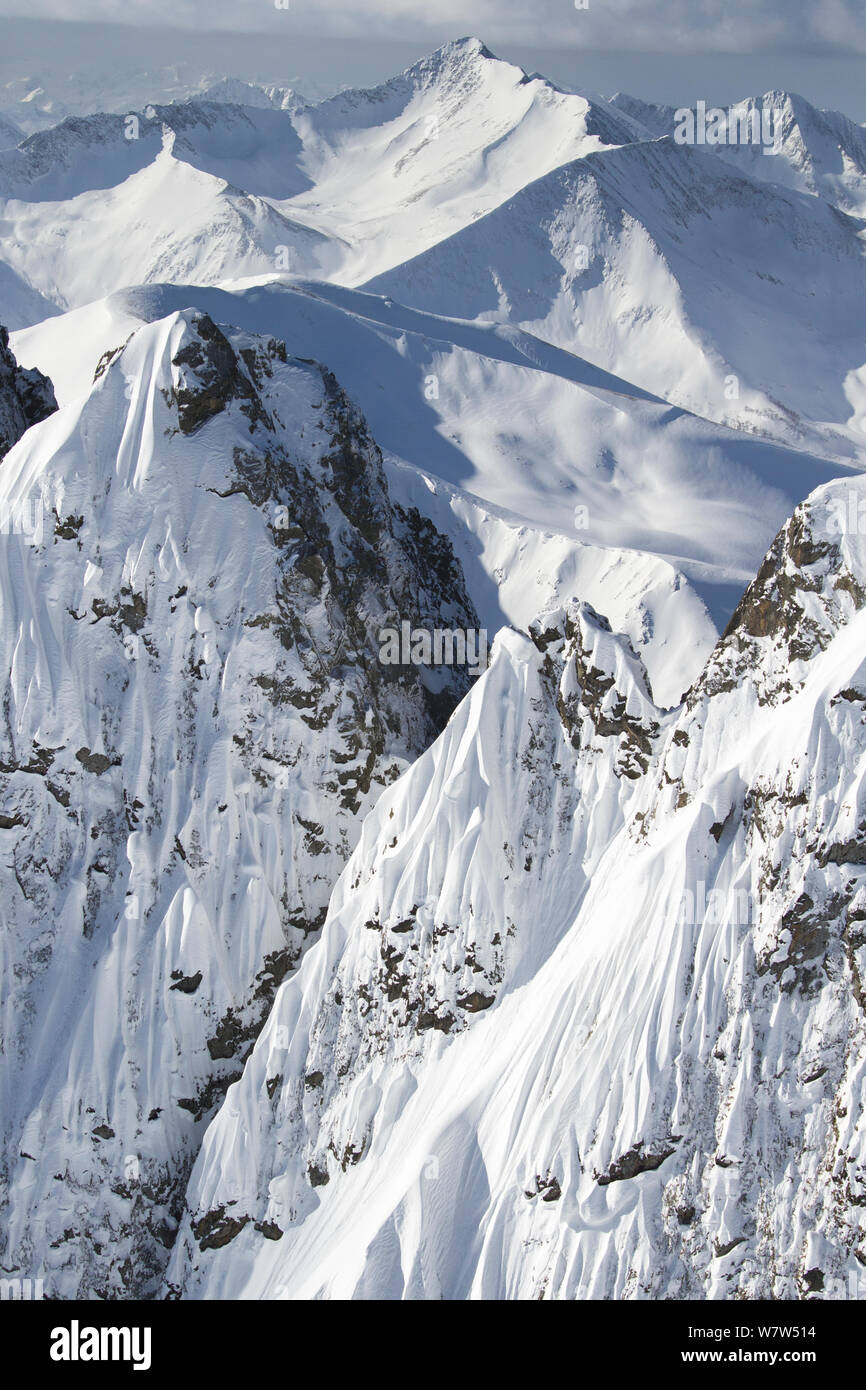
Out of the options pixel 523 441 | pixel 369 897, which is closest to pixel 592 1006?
pixel 369 897

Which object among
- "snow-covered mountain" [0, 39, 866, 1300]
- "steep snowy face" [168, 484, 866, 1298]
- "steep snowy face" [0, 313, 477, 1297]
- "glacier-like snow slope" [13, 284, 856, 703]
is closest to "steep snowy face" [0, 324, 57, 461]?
"snow-covered mountain" [0, 39, 866, 1300]

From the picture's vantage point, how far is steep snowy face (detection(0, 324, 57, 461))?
64.4 metres

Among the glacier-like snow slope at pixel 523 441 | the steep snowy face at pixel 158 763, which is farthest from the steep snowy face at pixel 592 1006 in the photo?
the glacier-like snow slope at pixel 523 441

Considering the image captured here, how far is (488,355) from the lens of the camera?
14450 cm

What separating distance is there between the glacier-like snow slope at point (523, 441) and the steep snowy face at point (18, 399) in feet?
104

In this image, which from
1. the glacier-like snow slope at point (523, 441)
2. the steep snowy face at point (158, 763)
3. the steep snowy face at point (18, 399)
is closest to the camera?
Answer: the steep snowy face at point (158, 763)

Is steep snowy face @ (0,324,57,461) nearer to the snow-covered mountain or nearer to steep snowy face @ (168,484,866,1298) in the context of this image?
the snow-covered mountain

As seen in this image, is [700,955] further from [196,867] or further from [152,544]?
[152,544]

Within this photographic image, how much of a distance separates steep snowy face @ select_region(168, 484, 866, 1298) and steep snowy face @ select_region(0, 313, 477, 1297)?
343 cm

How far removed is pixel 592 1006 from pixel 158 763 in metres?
22.0

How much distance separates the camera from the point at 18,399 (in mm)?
67750

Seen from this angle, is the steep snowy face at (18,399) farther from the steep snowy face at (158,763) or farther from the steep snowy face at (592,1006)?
the steep snowy face at (592,1006)

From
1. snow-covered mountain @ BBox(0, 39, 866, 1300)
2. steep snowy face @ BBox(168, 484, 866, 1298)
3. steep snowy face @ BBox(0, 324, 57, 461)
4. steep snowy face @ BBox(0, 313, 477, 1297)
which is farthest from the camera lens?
steep snowy face @ BBox(0, 324, 57, 461)

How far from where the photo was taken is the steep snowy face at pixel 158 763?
50.2 metres
